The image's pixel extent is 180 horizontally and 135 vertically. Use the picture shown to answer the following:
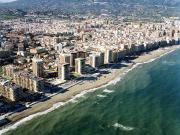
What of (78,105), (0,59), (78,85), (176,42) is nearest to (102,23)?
(176,42)

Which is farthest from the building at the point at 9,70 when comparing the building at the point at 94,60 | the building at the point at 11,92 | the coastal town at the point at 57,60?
the building at the point at 94,60

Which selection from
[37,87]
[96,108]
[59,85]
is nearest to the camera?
[96,108]

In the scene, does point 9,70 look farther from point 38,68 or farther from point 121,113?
point 121,113

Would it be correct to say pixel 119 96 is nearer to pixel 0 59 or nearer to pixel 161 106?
pixel 161 106

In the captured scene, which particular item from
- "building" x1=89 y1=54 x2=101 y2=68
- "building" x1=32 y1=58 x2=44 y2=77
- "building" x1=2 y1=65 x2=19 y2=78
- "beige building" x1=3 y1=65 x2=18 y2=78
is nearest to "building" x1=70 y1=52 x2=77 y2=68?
"building" x1=89 y1=54 x2=101 y2=68

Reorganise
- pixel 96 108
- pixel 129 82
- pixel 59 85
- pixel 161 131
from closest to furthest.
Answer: pixel 161 131, pixel 96 108, pixel 59 85, pixel 129 82

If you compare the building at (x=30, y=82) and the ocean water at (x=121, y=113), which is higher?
the building at (x=30, y=82)

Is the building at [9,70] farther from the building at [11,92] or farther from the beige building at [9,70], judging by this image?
the building at [11,92]
